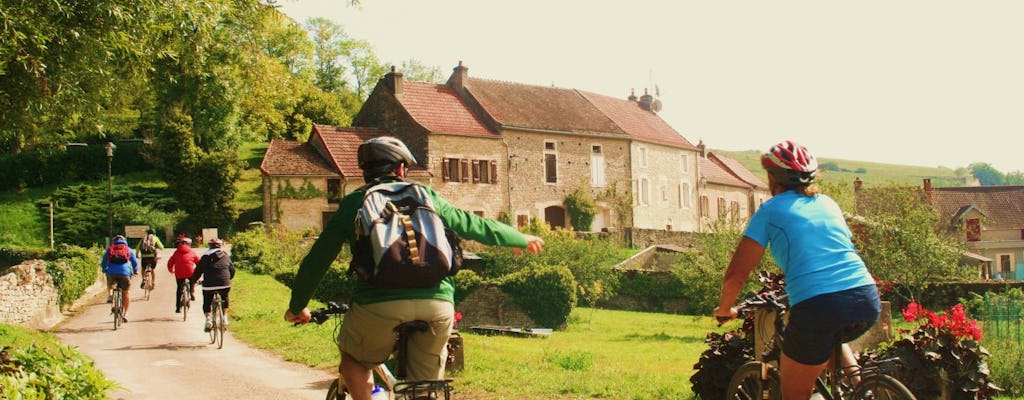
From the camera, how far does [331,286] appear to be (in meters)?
32.2

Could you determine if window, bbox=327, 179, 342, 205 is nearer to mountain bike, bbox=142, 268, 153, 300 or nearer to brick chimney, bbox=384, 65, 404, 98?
brick chimney, bbox=384, 65, 404, 98

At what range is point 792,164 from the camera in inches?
182

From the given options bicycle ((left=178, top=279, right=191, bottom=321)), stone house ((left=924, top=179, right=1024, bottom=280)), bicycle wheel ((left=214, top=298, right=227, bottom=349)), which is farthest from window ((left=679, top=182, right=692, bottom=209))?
bicycle wheel ((left=214, top=298, right=227, bottom=349))

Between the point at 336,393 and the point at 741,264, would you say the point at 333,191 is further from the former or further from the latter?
the point at 741,264

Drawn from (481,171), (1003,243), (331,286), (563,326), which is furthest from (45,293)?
(1003,243)

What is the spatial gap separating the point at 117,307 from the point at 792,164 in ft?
53.1

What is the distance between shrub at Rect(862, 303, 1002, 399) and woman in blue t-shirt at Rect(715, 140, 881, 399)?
263 cm

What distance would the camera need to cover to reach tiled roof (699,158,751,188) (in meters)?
64.4

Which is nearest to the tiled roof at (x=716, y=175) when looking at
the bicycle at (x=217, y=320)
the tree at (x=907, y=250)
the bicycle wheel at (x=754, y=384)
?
the tree at (x=907, y=250)

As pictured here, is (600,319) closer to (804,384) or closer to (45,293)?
(45,293)

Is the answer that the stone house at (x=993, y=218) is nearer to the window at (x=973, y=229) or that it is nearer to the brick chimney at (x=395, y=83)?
the window at (x=973, y=229)

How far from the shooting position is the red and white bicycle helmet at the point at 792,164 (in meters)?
4.62

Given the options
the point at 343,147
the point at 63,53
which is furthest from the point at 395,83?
the point at 63,53

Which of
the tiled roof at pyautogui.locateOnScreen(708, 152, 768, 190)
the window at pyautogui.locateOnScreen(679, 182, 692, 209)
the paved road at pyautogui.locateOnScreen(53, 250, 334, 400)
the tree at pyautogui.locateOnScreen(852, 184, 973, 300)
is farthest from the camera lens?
the tiled roof at pyautogui.locateOnScreen(708, 152, 768, 190)
